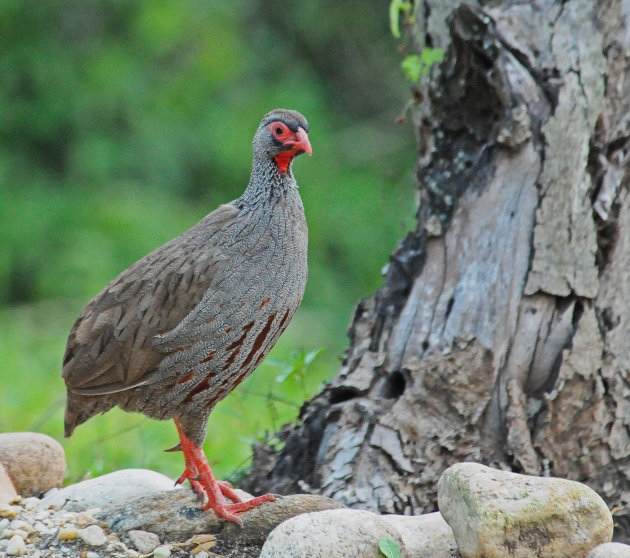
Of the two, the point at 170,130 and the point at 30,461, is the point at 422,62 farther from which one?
the point at 170,130

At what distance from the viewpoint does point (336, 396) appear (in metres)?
4.28

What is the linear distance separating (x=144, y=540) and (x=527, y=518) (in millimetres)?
1372

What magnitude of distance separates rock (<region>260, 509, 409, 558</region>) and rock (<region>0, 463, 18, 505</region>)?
127 centimetres

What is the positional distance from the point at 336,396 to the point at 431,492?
64cm

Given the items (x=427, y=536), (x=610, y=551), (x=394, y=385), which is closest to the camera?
(x=610, y=551)

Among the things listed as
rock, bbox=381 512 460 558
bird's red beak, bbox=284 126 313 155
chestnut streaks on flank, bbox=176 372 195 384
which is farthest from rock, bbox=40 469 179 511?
bird's red beak, bbox=284 126 313 155

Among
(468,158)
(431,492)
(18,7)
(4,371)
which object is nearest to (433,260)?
(468,158)

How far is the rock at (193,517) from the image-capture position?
345 cm

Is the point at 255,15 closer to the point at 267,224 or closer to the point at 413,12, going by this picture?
the point at 413,12

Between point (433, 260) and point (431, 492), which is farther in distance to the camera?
point (433, 260)

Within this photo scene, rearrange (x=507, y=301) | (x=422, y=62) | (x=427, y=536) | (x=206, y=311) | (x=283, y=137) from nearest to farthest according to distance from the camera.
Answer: (x=427, y=536) < (x=206, y=311) < (x=283, y=137) < (x=507, y=301) < (x=422, y=62)

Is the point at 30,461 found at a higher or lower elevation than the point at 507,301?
lower

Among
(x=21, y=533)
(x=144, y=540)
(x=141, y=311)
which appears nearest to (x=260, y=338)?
(x=141, y=311)

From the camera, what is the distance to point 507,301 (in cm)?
414
